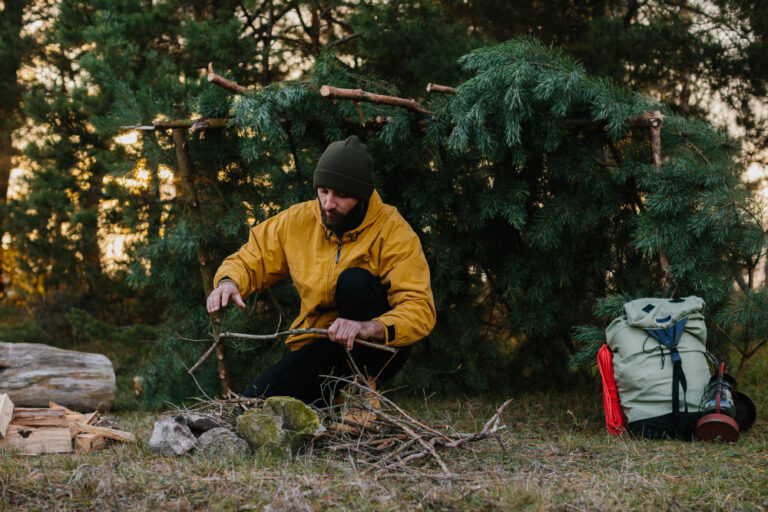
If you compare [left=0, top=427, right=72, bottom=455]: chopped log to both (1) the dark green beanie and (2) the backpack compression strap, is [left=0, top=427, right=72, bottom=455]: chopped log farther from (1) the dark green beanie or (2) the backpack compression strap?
(2) the backpack compression strap

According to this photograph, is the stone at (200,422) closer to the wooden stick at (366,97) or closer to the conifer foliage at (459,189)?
the conifer foliage at (459,189)

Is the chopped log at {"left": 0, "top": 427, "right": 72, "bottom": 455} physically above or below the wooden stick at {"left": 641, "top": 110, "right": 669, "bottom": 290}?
below

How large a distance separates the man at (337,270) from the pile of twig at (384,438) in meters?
0.31

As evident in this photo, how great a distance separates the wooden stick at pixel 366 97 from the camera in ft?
13.0

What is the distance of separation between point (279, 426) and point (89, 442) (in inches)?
41.8

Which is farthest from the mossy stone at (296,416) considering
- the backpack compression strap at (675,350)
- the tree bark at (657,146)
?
the tree bark at (657,146)

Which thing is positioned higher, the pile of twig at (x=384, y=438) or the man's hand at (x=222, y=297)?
the man's hand at (x=222, y=297)

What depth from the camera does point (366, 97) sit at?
4.05 m

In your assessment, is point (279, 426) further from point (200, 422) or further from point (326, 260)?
point (326, 260)

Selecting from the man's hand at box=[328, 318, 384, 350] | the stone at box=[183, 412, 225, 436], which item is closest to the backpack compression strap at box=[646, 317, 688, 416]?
the man's hand at box=[328, 318, 384, 350]

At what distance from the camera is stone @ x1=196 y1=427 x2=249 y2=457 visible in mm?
2879

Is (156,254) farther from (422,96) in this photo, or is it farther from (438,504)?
(438,504)

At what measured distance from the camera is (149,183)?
5008 millimetres

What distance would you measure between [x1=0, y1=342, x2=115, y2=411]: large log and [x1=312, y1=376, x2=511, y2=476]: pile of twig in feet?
7.95
